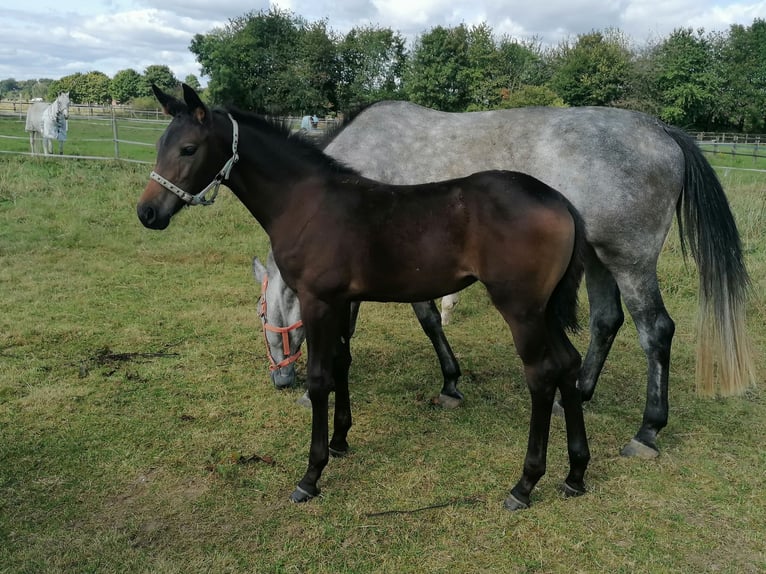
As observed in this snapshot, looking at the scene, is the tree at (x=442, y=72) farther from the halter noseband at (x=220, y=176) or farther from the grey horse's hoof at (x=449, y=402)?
the halter noseband at (x=220, y=176)

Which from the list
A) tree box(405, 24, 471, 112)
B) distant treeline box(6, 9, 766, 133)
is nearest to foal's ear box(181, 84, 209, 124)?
distant treeline box(6, 9, 766, 133)

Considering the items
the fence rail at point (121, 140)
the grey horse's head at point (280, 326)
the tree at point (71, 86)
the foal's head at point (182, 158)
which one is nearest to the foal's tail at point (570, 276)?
the foal's head at point (182, 158)

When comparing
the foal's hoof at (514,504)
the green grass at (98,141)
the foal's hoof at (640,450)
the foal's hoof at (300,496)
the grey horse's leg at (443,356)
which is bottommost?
the foal's hoof at (300,496)

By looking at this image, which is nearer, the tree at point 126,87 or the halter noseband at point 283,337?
the halter noseband at point 283,337

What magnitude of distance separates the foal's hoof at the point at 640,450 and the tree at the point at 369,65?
3963cm

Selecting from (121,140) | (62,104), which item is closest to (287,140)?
(121,140)

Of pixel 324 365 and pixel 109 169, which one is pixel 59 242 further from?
pixel 324 365

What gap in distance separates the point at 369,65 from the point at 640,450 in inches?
1684

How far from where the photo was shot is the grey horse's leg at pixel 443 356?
14.5 feet

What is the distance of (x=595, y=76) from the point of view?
1363 inches

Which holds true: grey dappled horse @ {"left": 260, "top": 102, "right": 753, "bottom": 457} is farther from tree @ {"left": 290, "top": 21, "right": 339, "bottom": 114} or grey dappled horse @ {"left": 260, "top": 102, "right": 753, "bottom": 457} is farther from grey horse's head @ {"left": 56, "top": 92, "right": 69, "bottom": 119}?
tree @ {"left": 290, "top": 21, "right": 339, "bottom": 114}

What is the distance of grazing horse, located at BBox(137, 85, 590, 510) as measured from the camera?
108 inches

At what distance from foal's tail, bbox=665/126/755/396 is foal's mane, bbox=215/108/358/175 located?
2272mm

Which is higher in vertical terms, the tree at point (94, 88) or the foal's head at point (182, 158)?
the tree at point (94, 88)
